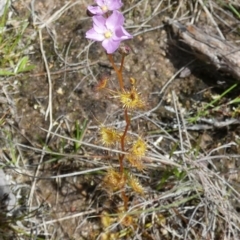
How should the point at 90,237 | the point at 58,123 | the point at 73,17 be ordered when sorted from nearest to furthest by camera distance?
the point at 90,237, the point at 58,123, the point at 73,17

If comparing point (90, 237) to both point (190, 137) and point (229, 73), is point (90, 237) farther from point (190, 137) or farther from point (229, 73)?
point (229, 73)

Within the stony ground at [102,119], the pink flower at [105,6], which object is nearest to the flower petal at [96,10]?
the pink flower at [105,6]

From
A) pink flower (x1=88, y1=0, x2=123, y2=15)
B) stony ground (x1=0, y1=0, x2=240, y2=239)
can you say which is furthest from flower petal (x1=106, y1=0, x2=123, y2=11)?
stony ground (x1=0, y1=0, x2=240, y2=239)

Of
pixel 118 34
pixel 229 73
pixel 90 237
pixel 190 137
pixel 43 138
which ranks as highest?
pixel 118 34

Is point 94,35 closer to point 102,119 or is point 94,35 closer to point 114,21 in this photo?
point 114,21

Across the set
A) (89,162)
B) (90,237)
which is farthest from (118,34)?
(90,237)

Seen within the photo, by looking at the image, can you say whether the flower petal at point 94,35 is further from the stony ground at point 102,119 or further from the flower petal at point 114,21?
the stony ground at point 102,119

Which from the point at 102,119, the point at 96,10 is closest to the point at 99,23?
the point at 96,10
